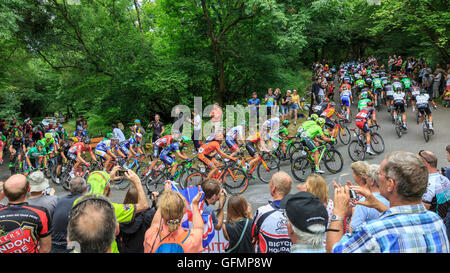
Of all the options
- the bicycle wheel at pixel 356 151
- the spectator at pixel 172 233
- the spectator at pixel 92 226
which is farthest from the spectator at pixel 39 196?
the bicycle wheel at pixel 356 151

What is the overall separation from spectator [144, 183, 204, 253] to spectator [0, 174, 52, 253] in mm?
1307

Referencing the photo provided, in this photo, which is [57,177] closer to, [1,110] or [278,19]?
[278,19]

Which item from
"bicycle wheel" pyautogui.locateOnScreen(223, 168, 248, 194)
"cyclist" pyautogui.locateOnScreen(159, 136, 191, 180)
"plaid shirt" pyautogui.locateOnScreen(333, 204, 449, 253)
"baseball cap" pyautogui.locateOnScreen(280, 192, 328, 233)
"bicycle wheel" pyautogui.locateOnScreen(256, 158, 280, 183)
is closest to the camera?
"plaid shirt" pyautogui.locateOnScreen(333, 204, 449, 253)

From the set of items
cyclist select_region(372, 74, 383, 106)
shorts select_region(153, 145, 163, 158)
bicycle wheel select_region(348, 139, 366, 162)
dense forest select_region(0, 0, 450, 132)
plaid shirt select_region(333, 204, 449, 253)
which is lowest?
bicycle wheel select_region(348, 139, 366, 162)

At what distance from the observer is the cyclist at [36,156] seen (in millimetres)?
11312

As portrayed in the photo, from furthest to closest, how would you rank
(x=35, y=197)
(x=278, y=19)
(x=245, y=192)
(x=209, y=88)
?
(x=209, y=88) < (x=278, y=19) < (x=245, y=192) < (x=35, y=197)

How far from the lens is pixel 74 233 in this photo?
1942mm

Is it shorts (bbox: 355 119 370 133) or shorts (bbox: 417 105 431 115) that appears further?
shorts (bbox: 417 105 431 115)

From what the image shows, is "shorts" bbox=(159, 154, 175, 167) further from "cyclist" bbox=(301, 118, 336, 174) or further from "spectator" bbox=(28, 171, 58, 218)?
"spectator" bbox=(28, 171, 58, 218)

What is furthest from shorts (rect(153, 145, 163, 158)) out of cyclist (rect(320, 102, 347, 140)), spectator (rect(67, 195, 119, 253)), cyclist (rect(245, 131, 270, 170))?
spectator (rect(67, 195, 119, 253))

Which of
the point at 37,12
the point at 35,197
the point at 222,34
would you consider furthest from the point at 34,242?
the point at 222,34

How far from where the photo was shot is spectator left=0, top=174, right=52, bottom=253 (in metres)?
2.82

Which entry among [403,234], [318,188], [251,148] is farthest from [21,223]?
[251,148]
